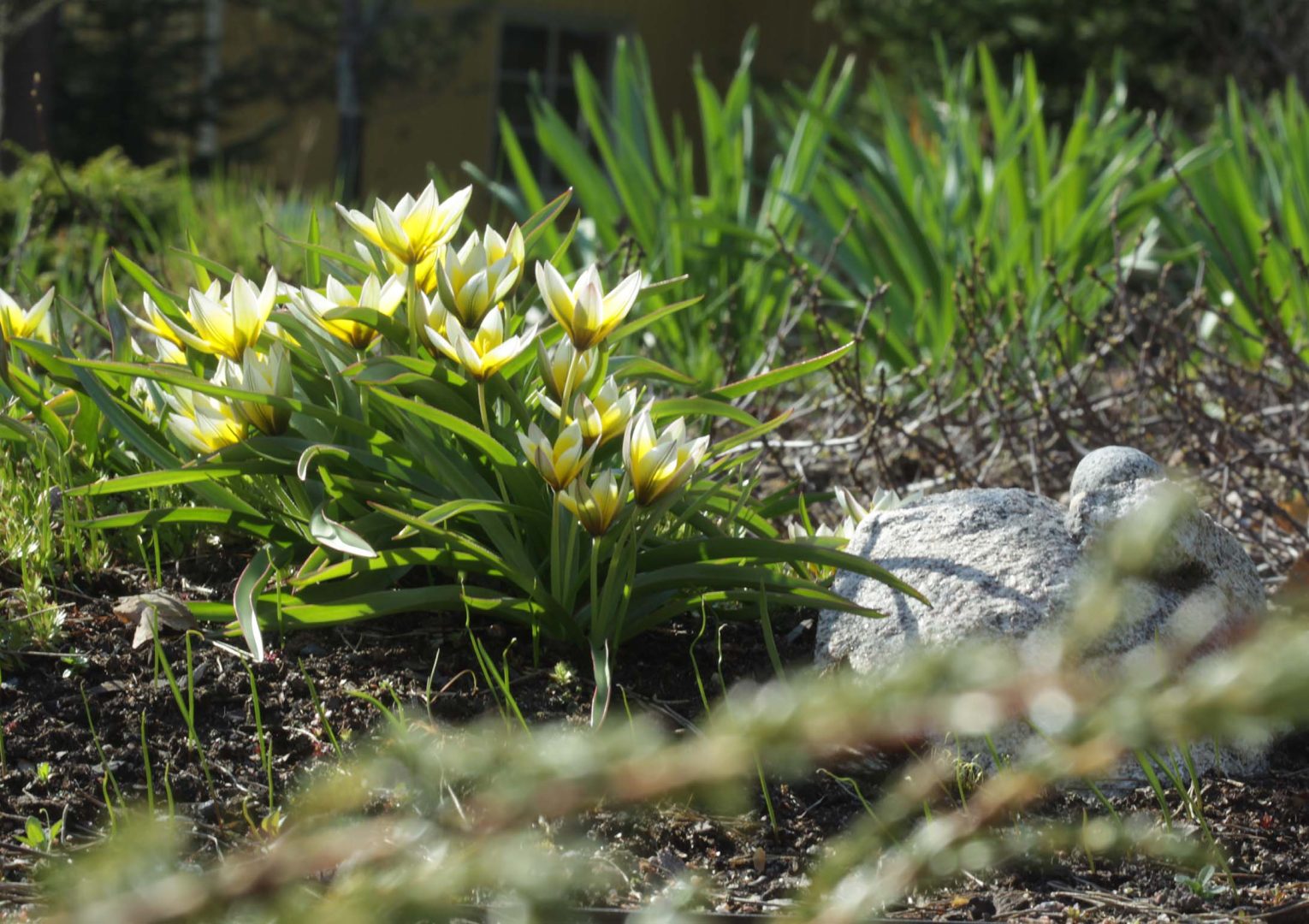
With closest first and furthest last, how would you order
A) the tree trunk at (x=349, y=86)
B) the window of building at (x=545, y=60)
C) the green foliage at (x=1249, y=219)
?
the green foliage at (x=1249, y=219) → the tree trunk at (x=349, y=86) → the window of building at (x=545, y=60)

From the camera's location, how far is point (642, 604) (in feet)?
7.03

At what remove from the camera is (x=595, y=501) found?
1.86 metres

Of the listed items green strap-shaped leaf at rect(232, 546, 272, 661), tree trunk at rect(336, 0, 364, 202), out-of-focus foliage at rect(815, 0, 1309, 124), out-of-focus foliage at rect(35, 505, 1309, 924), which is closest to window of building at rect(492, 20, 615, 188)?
tree trunk at rect(336, 0, 364, 202)

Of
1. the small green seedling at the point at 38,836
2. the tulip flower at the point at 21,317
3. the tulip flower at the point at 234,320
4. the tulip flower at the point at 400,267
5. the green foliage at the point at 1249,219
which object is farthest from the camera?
the green foliage at the point at 1249,219

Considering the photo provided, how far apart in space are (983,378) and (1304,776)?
1889 mm

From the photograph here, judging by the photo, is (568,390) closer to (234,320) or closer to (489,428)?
(489,428)

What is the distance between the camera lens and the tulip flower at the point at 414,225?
6.76ft

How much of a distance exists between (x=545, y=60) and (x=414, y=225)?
13814mm

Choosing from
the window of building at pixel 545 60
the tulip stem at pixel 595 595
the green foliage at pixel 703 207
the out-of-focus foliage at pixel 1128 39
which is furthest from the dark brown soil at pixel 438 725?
the window of building at pixel 545 60

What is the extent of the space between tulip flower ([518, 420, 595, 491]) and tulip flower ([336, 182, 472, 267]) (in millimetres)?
411

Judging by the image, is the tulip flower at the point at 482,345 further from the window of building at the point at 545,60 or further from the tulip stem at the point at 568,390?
the window of building at the point at 545,60

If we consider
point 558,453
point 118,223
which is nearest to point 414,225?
point 558,453

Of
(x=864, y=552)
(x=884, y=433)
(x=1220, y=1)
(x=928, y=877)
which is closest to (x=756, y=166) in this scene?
(x=1220, y=1)

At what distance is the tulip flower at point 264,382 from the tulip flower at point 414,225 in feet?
0.76
